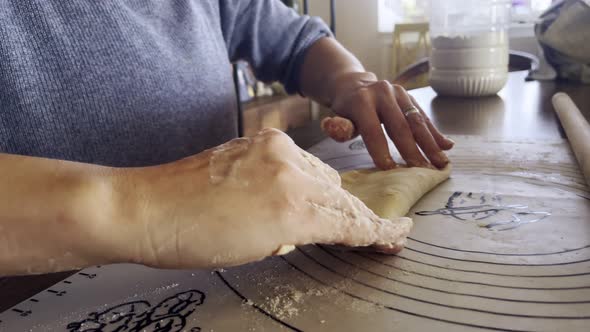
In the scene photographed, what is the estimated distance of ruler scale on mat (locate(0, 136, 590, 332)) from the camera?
0.39 m

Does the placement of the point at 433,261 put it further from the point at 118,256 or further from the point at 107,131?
the point at 107,131

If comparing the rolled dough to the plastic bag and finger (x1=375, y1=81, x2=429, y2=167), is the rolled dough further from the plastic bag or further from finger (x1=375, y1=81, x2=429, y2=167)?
the plastic bag

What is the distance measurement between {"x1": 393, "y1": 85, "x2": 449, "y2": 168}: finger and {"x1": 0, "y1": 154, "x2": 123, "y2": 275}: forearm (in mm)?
501

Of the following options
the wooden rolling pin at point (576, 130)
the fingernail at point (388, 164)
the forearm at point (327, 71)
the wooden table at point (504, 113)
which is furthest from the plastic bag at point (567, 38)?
the fingernail at point (388, 164)

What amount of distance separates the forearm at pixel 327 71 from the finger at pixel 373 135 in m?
0.12

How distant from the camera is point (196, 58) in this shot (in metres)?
0.85

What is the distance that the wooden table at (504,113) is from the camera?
97 cm

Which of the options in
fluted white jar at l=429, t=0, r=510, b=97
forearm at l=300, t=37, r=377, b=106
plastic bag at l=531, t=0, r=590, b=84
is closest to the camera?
forearm at l=300, t=37, r=377, b=106

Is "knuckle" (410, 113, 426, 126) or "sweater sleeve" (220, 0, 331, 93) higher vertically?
"sweater sleeve" (220, 0, 331, 93)

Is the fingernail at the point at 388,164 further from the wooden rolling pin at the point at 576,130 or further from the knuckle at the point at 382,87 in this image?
the wooden rolling pin at the point at 576,130

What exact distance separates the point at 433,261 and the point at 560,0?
4.46 ft

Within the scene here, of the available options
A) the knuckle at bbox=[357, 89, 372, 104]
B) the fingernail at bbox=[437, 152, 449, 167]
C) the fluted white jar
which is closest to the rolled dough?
the fingernail at bbox=[437, 152, 449, 167]

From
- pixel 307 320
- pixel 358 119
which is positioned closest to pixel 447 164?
pixel 358 119

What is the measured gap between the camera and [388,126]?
774 mm
